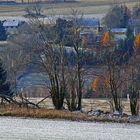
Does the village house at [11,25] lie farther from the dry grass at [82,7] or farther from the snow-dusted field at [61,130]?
the snow-dusted field at [61,130]

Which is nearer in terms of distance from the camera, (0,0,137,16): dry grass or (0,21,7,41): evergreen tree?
(0,21,7,41): evergreen tree

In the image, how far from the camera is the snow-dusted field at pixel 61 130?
774cm

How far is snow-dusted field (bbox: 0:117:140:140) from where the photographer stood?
7.74 metres

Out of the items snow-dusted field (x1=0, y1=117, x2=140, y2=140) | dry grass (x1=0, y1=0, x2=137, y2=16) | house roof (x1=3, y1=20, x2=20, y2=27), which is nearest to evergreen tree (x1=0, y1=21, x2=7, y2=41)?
house roof (x1=3, y1=20, x2=20, y2=27)

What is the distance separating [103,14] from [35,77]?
54394 mm

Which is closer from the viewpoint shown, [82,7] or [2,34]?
[2,34]

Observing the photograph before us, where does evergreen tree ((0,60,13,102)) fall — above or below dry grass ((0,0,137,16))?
above

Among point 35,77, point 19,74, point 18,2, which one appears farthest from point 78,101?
point 18,2

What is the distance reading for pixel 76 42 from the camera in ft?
59.3

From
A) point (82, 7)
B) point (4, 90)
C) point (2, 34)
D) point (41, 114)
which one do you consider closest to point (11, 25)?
point (2, 34)

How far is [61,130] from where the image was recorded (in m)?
8.27

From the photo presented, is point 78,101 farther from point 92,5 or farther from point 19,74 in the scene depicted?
point 92,5

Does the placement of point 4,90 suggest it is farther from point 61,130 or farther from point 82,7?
point 82,7

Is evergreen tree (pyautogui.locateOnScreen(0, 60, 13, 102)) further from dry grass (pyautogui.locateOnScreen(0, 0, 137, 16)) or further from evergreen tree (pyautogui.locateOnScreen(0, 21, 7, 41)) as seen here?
dry grass (pyautogui.locateOnScreen(0, 0, 137, 16))
